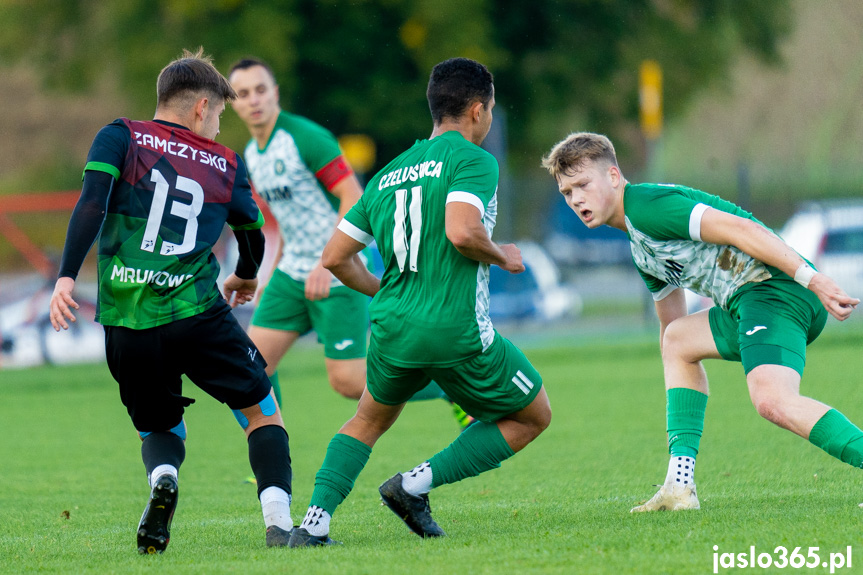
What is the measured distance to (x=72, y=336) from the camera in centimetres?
1652

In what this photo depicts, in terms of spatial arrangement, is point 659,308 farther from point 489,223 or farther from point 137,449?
point 137,449

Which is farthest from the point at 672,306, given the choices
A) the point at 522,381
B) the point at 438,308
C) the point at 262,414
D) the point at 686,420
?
the point at 262,414

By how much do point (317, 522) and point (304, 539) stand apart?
0.09 metres

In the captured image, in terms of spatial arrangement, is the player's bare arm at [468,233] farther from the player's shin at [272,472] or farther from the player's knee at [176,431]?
the player's knee at [176,431]

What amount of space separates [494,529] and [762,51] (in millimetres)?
26544

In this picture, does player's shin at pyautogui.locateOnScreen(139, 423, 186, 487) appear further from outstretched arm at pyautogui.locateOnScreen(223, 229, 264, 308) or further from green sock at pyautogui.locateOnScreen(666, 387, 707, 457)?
green sock at pyautogui.locateOnScreen(666, 387, 707, 457)

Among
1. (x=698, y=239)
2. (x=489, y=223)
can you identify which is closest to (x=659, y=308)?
(x=698, y=239)

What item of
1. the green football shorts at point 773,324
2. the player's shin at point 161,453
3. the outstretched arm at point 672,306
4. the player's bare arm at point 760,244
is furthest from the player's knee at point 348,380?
the player's bare arm at point 760,244

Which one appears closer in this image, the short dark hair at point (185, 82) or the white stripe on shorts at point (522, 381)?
the white stripe on shorts at point (522, 381)

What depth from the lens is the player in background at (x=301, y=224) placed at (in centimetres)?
711

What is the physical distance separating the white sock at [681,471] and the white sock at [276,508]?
1680 mm

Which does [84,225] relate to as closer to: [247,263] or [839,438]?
[247,263]

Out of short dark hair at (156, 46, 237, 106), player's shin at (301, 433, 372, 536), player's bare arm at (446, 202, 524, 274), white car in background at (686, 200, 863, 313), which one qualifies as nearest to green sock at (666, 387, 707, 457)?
player's bare arm at (446, 202, 524, 274)

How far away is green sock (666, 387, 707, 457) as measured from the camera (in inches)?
197
